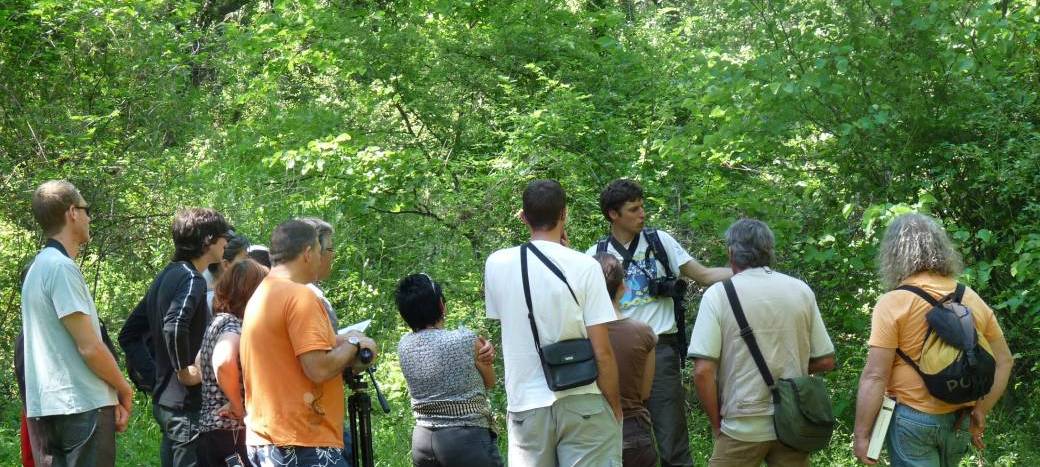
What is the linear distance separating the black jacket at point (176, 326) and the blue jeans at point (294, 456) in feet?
3.30

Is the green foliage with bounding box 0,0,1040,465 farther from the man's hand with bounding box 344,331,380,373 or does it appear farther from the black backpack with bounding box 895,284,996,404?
the man's hand with bounding box 344,331,380,373

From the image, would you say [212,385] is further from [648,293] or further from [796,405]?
[796,405]

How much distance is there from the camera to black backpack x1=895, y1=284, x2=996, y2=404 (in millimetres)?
4066

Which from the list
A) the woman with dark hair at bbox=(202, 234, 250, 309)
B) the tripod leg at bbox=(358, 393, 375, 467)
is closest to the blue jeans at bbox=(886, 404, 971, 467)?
the tripod leg at bbox=(358, 393, 375, 467)

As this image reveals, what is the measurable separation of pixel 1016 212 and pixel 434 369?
4225 mm

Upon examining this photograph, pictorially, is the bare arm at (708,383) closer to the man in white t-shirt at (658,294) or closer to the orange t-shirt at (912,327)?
the orange t-shirt at (912,327)

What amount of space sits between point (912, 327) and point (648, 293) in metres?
1.70

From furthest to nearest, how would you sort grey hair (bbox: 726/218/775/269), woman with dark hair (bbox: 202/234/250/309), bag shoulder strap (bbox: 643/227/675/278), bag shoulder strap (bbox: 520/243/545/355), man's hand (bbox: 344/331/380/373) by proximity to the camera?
1. bag shoulder strap (bbox: 643/227/675/278)
2. woman with dark hair (bbox: 202/234/250/309)
3. grey hair (bbox: 726/218/775/269)
4. bag shoulder strap (bbox: 520/243/545/355)
5. man's hand (bbox: 344/331/380/373)

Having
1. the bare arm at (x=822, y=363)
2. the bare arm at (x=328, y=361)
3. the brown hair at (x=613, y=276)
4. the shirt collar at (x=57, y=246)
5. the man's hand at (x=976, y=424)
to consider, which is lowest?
the man's hand at (x=976, y=424)

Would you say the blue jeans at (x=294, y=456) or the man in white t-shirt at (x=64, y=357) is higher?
the man in white t-shirt at (x=64, y=357)

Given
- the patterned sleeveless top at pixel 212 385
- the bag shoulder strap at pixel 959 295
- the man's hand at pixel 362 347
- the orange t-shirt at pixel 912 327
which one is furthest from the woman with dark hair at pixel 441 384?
the bag shoulder strap at pixel 959 295

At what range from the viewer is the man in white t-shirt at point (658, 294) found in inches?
218

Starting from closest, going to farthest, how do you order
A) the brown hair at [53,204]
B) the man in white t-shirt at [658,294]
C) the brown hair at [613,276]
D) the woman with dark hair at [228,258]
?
1. the brown hair at [53,204]
2. the brown hair at [613,276]
3. the woman with dark hair at [228,258]
4. the man in white t-shirt at [658,294]

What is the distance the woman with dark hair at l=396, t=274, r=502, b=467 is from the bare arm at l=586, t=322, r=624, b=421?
2.31 feet
